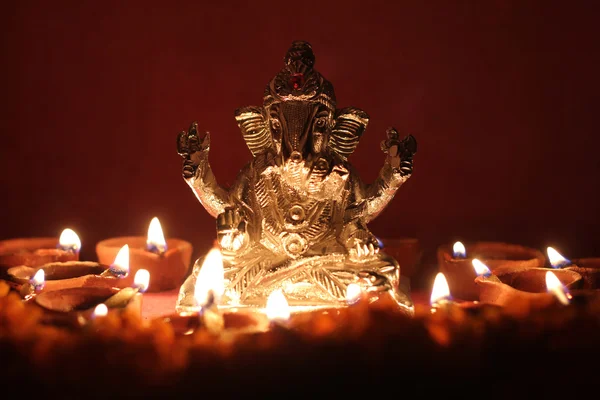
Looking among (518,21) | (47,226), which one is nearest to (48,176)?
(47,226)

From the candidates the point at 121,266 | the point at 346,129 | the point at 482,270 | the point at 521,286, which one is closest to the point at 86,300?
the point at 121,266

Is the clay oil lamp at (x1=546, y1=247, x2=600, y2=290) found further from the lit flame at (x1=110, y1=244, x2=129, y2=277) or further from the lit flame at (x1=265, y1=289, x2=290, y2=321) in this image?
the lit flame at (x1=110, y1=244, x2=129, y2=277)

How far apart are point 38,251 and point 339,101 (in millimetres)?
1207

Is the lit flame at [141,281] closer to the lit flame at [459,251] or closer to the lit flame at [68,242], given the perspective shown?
the lit flame at [68,242]

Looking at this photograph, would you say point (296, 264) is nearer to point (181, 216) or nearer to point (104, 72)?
point (181, 216)

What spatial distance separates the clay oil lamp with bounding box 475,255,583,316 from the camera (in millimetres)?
1508

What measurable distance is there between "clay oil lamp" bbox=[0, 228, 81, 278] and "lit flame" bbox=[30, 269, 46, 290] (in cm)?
34

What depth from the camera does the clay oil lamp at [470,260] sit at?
6.64ft

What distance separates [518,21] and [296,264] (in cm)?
130

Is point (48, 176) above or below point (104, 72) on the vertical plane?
below

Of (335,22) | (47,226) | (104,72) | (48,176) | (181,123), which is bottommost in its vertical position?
(47,226)

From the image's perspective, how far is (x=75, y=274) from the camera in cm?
188

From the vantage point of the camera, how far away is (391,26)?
2.42 m

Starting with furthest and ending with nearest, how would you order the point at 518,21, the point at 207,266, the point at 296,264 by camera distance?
the point at 518,21, the point at 296,264, the point at 207,266
